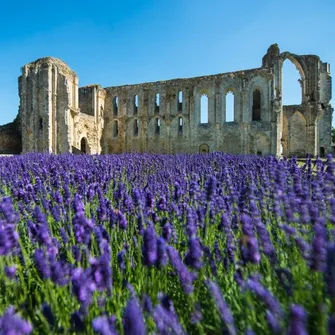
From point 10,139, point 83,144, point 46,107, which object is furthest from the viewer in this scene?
point 83,144

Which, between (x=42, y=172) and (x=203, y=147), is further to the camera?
(x=203, y=147)

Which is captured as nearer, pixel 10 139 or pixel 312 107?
pixel 10 139

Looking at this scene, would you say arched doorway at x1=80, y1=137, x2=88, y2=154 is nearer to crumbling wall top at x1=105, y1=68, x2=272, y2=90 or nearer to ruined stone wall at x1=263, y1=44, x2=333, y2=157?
crumbling wall top at x1=105, y1=68, x2=272, y2=90

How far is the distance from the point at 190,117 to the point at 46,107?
12131 millimetres

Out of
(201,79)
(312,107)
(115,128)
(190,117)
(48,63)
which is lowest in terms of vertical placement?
(115,128)

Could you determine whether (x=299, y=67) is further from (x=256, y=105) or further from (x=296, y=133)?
(x=296, y=133)

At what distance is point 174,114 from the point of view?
27422 mm

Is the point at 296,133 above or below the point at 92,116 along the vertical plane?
below

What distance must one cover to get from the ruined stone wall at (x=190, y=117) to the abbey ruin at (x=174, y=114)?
0.08m

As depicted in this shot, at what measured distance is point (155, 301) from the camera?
50.9 inches

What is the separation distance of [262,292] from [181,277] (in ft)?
0.94

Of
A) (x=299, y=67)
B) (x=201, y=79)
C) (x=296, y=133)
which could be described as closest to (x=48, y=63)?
(x=201, y=79)

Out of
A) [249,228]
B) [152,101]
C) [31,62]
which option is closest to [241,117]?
[152,101]

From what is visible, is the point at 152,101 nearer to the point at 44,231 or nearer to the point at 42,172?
the point at 42,172
